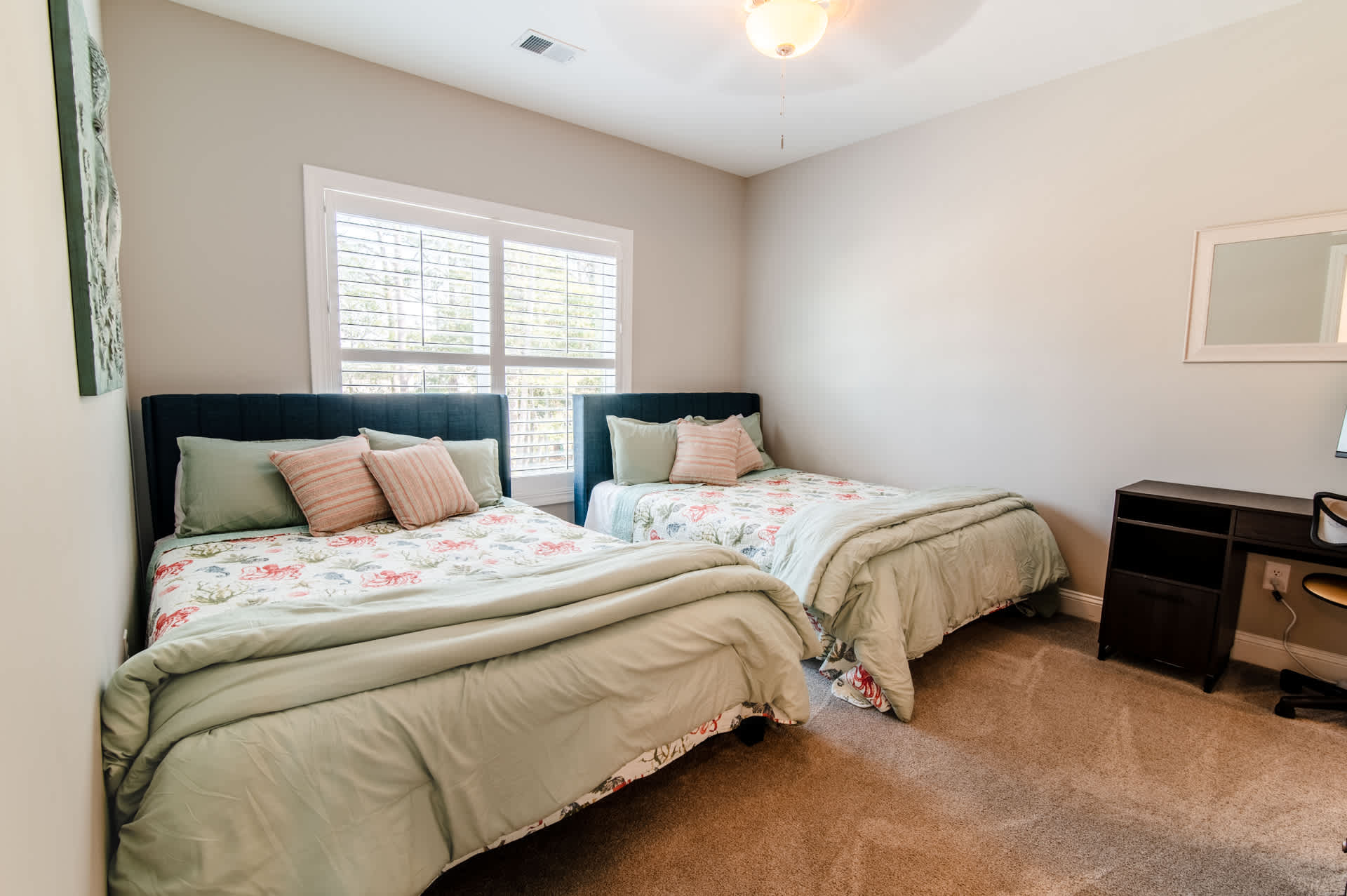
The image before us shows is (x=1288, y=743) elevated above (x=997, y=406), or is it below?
below

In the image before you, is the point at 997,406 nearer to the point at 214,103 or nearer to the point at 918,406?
the point at 918,406

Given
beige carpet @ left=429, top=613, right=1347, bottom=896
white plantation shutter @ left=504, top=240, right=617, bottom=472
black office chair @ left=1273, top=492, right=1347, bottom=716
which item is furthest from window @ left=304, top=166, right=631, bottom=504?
black office chair @ left=1273, top=492, right=1347, bottom=716

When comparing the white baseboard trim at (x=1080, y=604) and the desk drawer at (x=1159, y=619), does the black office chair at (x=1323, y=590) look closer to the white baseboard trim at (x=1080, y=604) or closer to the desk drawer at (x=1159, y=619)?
the desk drawer at (x=1159, y=619)

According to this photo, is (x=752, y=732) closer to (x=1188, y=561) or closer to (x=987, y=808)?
(x=987, y=808)

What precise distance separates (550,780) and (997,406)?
303cm

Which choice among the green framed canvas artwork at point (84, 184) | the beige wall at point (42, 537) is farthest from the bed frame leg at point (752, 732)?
the green framed canvas artwork at point (84, 184)

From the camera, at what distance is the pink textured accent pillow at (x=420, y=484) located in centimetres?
253

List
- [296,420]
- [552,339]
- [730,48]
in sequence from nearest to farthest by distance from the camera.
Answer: [730,48], [296,420], [552,339]

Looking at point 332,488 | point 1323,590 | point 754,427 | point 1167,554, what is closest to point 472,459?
point 332,488

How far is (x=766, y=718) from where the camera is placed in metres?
2.17

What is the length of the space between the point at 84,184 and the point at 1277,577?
422 cm

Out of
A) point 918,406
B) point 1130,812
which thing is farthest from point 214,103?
point 1130,812

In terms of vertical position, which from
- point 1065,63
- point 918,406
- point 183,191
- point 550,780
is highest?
point 1065,63

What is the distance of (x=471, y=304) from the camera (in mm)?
3396
